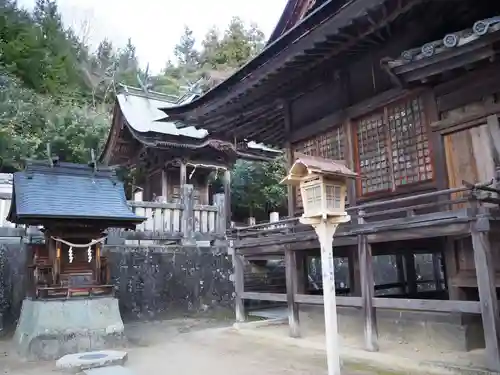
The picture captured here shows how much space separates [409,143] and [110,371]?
6270mm

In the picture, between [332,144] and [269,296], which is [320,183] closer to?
[332,144]

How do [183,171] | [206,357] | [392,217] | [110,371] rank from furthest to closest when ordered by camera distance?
1. [183,171]
2. [392,217]
3. [206,357]
4. [110,371]

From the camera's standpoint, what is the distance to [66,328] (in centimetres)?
872

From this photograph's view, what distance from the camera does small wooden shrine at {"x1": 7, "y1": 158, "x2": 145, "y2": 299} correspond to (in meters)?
8.91

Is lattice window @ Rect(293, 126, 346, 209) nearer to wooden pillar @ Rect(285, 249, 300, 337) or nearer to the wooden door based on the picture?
wooden pillar @ Rect(285, 249, 300, 337)

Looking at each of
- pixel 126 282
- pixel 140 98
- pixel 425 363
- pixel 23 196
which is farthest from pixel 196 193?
pixel 425 363

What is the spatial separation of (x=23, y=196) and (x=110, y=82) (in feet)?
110

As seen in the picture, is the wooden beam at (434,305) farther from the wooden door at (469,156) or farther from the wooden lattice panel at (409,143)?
the wooden lattice panel at (409,143)

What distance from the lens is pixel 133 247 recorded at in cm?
1274

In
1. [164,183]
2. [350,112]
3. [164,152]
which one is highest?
[164,152]

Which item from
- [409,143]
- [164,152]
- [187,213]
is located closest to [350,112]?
[409,143]

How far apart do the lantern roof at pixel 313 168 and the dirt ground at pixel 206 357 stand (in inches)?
120

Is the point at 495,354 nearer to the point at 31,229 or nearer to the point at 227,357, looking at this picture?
the point at 227,357

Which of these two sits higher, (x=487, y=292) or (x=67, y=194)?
(x=67, y=194)
